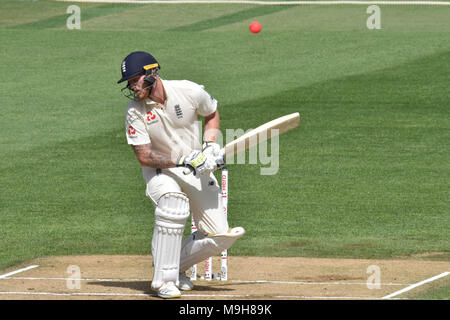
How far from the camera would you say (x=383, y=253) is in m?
11.0

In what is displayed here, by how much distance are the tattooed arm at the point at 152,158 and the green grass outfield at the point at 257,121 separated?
8.40ft

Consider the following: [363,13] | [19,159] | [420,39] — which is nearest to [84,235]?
[19,159]

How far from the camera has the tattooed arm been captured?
8969 mm

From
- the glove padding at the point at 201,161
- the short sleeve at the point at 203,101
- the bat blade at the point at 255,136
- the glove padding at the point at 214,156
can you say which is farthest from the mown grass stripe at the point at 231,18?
the glove padding at the point at 201,161

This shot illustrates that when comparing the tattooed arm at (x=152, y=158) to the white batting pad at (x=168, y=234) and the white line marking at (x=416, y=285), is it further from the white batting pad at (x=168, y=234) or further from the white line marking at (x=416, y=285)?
the white line marking at (x=416, y=285)

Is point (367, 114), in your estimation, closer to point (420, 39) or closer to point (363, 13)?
point (420, 39)

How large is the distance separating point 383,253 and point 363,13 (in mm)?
18374

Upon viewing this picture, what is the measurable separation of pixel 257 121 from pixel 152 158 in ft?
31.9

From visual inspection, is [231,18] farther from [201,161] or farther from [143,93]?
[201,161]

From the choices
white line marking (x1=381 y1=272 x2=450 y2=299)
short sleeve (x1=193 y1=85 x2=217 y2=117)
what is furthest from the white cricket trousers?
white line marking (x1=381 y1=272 x2=450 y2=299)

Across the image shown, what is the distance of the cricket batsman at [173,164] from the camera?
29.2 feet

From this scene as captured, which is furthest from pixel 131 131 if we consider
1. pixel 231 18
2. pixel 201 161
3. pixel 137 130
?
pixel 231 18

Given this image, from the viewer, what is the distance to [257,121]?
1858 centimetres

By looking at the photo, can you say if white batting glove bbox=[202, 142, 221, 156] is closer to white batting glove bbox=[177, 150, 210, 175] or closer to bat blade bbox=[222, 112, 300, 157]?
bat blade bbox=[222, 112, 300, 157]
